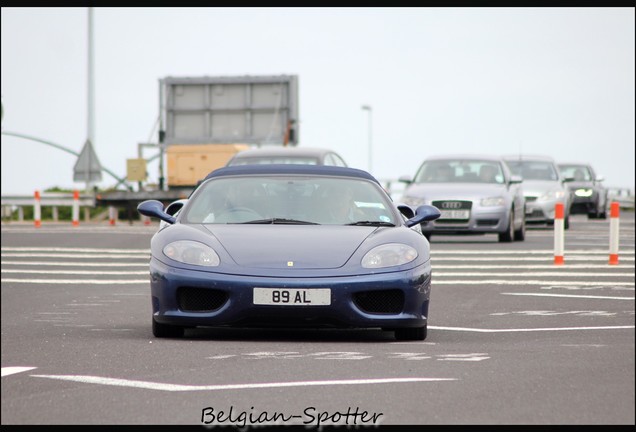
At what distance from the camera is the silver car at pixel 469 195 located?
24297 millimetres

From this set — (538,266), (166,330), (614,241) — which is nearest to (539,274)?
(538,266)

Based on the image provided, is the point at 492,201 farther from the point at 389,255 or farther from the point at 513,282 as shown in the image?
the point at 389,255

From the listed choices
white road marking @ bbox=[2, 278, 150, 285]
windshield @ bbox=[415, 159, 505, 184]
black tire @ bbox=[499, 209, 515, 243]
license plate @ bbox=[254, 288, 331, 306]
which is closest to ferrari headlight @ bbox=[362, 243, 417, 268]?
license plate @ bbox=[254, 288, 331, 306]

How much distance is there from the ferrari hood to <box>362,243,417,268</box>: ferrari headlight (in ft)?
0.44

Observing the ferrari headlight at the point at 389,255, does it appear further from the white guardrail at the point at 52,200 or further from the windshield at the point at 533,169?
the white guardrail at the point at 52,200

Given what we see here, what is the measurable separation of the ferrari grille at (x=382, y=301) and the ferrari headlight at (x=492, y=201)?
14.4m

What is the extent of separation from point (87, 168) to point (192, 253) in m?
28.7

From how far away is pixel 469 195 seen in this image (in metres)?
24.4

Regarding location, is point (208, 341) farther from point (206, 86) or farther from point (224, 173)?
point (206, 86)

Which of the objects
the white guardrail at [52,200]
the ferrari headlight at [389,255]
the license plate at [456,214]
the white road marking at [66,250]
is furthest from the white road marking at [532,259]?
the white guardrail at [52,200]

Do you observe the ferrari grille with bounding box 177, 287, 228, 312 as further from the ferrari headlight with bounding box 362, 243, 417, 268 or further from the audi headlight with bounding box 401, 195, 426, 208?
the audi headlight with bounding box 401, 195, 426, 208

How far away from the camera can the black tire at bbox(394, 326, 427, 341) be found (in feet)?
33.8

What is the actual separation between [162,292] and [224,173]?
175 centimetres

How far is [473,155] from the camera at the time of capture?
26.1 m
